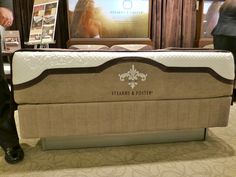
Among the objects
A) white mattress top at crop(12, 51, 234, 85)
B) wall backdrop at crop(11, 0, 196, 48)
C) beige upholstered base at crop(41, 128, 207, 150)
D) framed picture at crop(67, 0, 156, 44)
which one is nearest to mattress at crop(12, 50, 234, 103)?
white mattress top at crop(12, 51, 234, 85)

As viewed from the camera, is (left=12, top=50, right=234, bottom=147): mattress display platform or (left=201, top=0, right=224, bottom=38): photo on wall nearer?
(left=12, top=50, right=234, bottom=147): mattress display platform

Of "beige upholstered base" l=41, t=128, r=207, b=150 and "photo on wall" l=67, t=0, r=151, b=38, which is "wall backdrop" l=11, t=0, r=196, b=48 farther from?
"beige upholstered base" l=41, t=128, r=207, b=150

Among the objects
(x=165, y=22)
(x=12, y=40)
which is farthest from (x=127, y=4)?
(x=12, y=40)

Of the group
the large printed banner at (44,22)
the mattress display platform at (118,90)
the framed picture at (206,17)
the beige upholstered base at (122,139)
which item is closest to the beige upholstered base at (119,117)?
the mattress display platform at (118,90)

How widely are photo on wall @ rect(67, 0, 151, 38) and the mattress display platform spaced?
2116 millimetres

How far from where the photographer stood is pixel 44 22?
3.00 meters

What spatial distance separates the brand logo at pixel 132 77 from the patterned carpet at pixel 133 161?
478mm

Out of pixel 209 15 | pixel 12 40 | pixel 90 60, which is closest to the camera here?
pixel 90 60

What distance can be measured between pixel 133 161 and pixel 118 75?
55 cm

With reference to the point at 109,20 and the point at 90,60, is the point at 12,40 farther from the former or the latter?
the point at 90,60

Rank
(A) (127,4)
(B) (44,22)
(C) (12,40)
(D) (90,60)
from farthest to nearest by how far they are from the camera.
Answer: (A) (127,4)
(C) (12,40)
(B) (44,22)
(D) (90,60)

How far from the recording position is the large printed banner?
295cm

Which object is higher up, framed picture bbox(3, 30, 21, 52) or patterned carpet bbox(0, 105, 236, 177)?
framed picture bbox(3, 30, 21, 52)

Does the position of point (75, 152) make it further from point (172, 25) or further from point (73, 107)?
point (172, 25)
